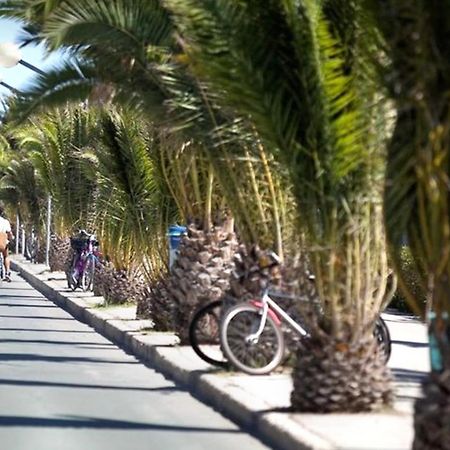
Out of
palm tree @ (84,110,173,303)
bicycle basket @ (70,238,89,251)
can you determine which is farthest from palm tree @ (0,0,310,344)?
bicycle basket @ (70,238,89,251)

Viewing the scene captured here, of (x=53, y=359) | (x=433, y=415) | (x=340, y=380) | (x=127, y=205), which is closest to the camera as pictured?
(x=433, y=415)

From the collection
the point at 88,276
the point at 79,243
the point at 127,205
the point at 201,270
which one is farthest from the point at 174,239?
the point at 79,243

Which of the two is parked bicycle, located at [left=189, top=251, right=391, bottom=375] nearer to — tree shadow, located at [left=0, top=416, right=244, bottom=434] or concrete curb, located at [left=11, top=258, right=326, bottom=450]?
concrete curb, located at [left=11, top=258, right=326, bottom=450]

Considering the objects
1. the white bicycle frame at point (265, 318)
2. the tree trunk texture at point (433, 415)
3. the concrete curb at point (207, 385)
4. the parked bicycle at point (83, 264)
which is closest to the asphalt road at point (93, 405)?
the concrete curb at point (207, 385)

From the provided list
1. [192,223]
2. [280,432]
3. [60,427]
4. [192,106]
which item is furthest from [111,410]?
[192,223]

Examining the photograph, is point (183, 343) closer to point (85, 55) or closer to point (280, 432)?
point (85, 55)

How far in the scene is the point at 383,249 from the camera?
10.3 meters

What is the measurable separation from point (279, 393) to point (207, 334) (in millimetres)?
2491

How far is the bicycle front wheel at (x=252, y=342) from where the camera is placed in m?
12.1

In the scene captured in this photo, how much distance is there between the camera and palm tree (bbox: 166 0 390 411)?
32.0ft

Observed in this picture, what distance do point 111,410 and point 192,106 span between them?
10.7ft

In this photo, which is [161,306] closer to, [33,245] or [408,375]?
[408,375]

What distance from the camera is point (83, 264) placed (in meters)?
27.0

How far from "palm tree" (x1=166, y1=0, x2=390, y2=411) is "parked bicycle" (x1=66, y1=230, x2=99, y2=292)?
55.9 feet
